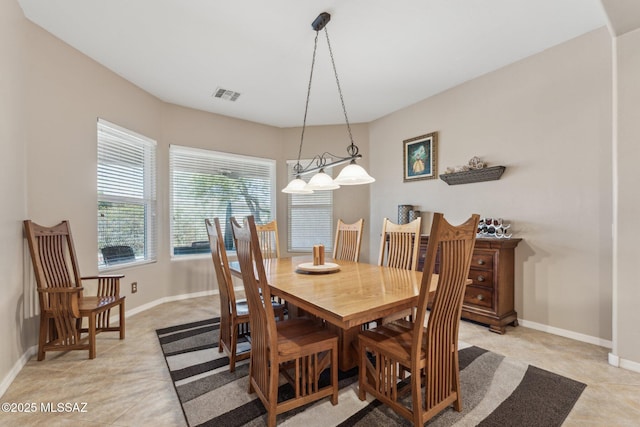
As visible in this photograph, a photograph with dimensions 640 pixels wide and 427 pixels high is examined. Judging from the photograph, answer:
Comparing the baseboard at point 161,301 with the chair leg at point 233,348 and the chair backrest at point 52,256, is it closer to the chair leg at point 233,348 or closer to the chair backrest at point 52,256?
the chair backrest at point 52,256

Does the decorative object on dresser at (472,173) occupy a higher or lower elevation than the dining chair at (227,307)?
higher

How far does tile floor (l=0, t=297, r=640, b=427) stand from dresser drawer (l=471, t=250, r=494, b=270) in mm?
644

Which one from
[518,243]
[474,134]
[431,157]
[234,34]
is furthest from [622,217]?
[234,34]

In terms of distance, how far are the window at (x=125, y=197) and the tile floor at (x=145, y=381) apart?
3.43 feet

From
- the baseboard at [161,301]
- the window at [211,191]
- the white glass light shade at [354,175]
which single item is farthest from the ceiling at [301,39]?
the baseboard at [161,301]

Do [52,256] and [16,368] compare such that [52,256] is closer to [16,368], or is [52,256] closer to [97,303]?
[97,303]

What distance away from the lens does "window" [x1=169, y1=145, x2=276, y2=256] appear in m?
4.19

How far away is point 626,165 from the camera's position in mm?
2182

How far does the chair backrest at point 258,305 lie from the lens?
147 centimetres

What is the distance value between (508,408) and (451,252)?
3.63 ft

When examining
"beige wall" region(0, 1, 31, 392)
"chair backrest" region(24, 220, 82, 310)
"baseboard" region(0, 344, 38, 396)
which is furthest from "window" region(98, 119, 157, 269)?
"baseboard" region(0, 344, 38, 396)

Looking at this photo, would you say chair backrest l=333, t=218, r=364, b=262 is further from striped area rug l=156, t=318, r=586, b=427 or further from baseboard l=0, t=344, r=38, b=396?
baseboard l=0, t=344, r=38, b=396

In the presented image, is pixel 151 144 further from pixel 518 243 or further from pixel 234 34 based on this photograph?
→ pixel 518 243

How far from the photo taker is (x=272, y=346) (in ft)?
5.02
